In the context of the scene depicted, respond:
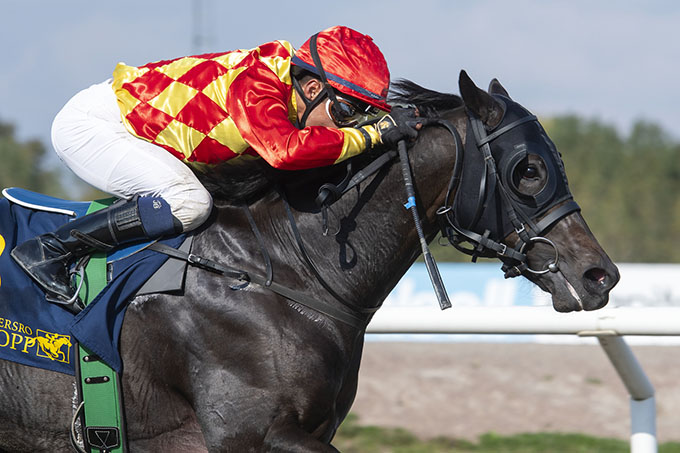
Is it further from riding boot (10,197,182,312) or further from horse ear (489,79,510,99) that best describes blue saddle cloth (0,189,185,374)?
horse ear (489,79,510,99)

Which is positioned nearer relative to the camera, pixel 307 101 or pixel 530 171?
pixel 530 171

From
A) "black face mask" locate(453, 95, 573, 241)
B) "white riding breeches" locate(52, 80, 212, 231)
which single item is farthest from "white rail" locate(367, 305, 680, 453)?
"white riding breeches" locate(52, 80, 212, 231)

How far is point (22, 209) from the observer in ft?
10.5

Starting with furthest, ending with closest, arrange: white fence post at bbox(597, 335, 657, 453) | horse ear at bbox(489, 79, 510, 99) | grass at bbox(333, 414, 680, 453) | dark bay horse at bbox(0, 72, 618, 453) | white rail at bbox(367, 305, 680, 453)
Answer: grass at bbox(333, 414, 680, 453), white fence post at bbox(597, 335, 657, 453), white rail at bbox(367, 305, 680, 453), horse ear at bbox(489, 79, 510, 99), dark bay horse at bbox(0, 72, 618, 453)

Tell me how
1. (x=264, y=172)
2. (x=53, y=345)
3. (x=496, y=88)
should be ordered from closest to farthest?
1. (x=53, y=345)
2. (x=264, y=172)
3. (x=496, y=88)

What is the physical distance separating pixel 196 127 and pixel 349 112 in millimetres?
565

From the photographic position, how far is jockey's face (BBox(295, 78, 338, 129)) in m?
3.11

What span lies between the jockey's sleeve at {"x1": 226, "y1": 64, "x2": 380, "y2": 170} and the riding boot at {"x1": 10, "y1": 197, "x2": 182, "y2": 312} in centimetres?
41

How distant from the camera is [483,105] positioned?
2.98m

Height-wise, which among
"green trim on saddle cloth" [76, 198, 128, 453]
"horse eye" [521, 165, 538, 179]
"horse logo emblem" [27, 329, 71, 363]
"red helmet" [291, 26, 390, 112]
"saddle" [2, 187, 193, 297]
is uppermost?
"red helmet" [291, 26, 390, 112]

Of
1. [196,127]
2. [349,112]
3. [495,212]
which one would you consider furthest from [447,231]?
[196,127]

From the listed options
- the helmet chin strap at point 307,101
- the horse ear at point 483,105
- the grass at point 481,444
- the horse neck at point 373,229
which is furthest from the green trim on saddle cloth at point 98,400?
the grass at point 481,444

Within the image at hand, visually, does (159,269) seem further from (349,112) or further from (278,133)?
(349,112)

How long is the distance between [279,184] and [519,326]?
63.9 inches
